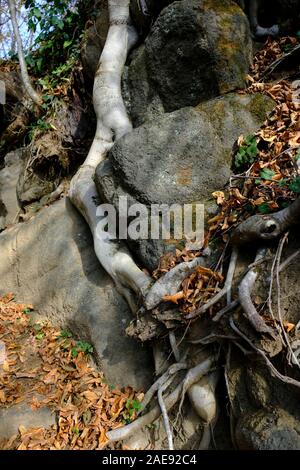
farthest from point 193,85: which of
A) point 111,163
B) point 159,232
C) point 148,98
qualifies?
point 159,232

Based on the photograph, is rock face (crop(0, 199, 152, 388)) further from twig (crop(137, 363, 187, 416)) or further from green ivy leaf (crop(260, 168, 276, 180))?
green ivy leaf (crop(260, 168, 276, 180))

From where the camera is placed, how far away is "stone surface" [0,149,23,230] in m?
6.44

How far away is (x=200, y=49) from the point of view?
4379 mm

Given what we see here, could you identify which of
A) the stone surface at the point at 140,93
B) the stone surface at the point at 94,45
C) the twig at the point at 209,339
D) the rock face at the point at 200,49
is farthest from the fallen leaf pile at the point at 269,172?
the stone surface at the point at 94,45

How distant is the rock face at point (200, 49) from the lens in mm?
4328

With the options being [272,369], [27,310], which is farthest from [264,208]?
[27,310]

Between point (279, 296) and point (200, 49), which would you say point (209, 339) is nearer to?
point (279, 296)

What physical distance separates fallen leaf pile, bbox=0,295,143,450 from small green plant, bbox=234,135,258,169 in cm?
236

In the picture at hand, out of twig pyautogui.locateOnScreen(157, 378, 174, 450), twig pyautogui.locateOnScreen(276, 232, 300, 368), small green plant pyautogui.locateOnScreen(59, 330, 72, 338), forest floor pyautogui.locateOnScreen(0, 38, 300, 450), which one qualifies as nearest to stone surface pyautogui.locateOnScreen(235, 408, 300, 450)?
twig pyautogui.locateOnScreen(276, 232, 300, 368)

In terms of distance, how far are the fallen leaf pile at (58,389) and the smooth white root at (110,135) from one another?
834mm

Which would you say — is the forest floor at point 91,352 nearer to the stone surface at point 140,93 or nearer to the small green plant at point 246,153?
the small green plant at point 246,153

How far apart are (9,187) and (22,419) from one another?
4218mm

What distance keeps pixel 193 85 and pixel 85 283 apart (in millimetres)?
2662

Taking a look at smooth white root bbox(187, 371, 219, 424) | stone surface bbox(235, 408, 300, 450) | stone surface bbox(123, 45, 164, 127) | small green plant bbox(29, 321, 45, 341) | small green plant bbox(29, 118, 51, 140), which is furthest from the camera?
small green plant bbox(29, 118, 51, 140)
